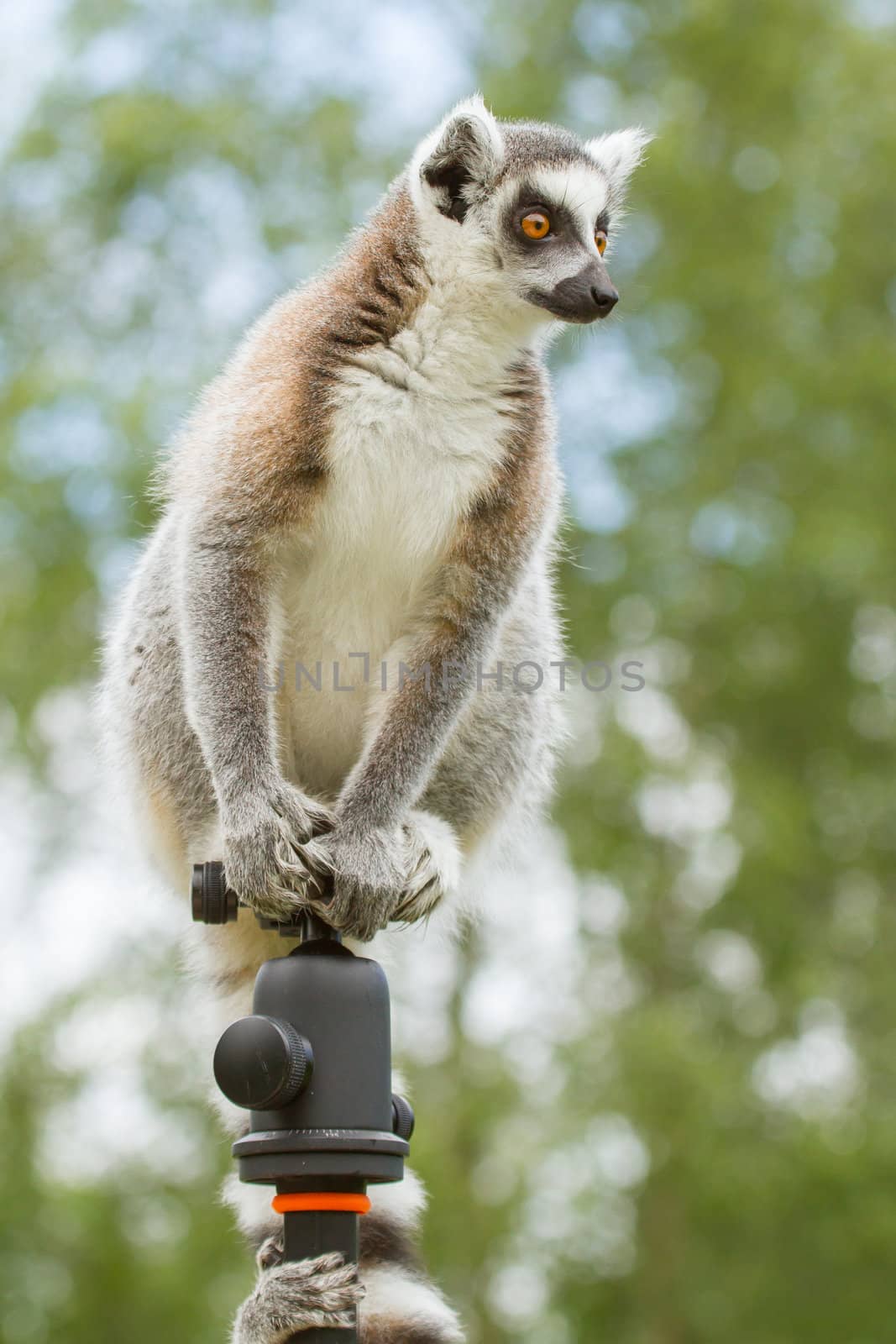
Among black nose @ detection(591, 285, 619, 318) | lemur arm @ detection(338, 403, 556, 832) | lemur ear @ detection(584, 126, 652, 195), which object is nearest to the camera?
lemur arm @ detection(338, 403, 556, 832)

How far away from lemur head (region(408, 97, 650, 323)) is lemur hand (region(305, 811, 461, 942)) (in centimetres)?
101

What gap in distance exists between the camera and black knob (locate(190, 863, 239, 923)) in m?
1.95

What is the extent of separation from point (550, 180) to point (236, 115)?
513 cm

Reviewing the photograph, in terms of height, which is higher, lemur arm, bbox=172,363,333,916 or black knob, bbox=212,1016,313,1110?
lemur arm, bbox=172,363,333,916

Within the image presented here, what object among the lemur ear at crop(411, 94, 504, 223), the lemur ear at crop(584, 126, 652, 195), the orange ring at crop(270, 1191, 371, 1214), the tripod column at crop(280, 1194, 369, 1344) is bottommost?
the tripod column at crop(280, 1194, 369, 1344)

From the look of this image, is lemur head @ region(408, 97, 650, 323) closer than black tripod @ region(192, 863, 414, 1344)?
No

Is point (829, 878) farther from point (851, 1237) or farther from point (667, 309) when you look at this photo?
point (667, 309)

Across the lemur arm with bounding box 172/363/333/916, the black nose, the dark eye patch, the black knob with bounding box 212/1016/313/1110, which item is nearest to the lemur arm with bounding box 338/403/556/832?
the lemur arm with bounding box 172/363/333/916

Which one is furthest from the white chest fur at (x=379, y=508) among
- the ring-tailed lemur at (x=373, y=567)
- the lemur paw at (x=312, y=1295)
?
the lemur paw at (x=312, y=1295)

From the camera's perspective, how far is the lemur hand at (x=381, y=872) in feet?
6.67

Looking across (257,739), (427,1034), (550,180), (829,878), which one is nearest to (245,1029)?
(257,739)

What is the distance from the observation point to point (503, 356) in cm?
249

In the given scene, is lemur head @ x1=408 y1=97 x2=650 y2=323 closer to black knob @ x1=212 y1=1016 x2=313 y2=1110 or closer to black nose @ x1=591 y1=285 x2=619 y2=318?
black nose @ x1=591 y1=285 x2=619 y2=318

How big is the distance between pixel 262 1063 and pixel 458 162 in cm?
178
